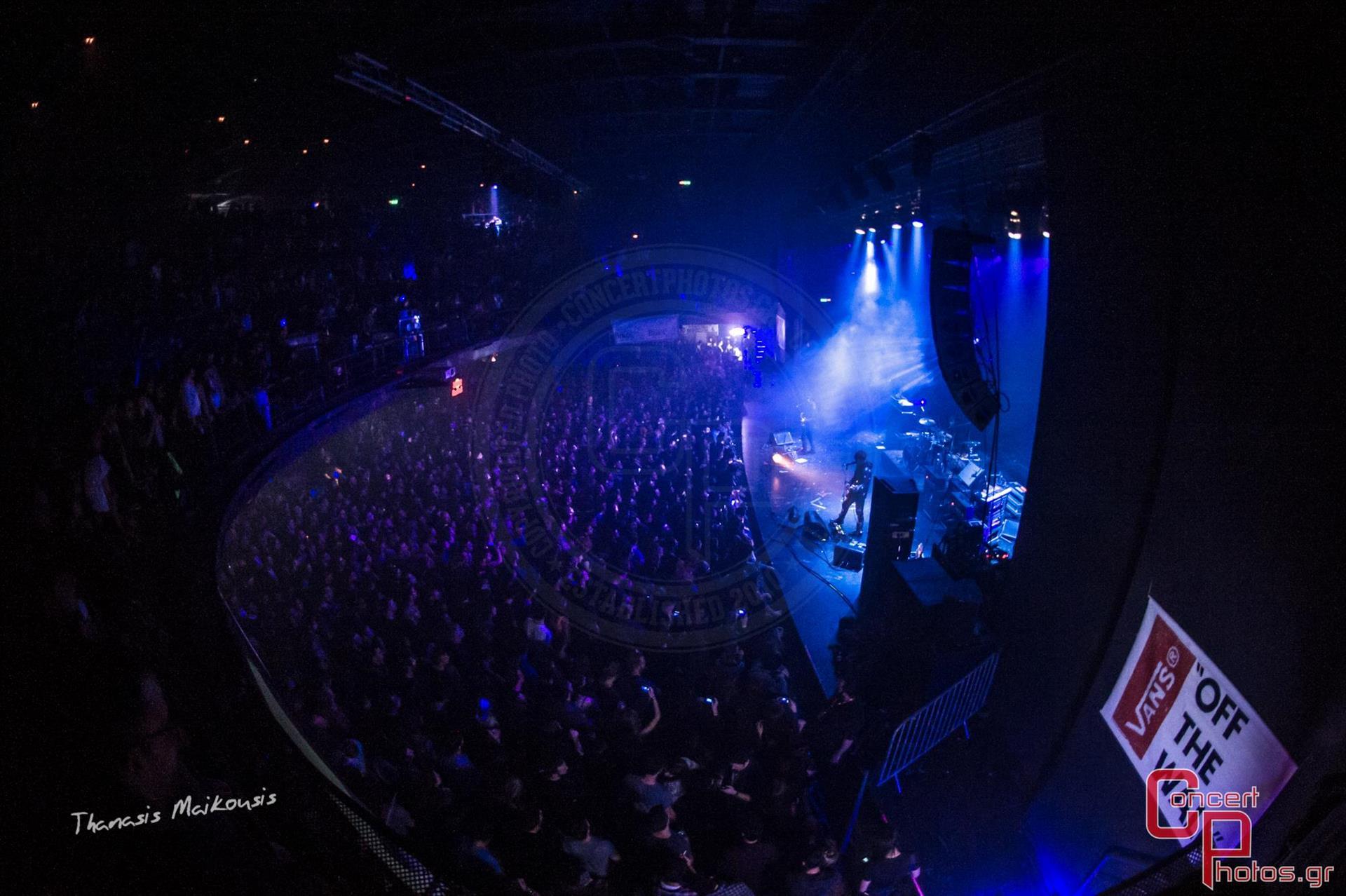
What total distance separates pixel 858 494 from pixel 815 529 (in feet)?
2.96

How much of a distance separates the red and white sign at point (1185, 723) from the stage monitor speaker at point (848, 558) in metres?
4.69

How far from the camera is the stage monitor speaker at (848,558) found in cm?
850

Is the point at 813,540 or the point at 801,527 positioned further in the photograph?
the point at 801,527

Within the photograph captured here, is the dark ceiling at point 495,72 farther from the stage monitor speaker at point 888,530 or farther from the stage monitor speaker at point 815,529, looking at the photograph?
the stage monitor speaker at point 815,529

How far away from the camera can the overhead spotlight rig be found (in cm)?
633

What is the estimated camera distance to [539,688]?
4.75 metres

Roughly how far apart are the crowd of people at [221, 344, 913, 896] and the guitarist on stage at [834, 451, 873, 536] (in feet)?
5.44

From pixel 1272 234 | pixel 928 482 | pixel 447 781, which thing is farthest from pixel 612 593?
pixel 928 482

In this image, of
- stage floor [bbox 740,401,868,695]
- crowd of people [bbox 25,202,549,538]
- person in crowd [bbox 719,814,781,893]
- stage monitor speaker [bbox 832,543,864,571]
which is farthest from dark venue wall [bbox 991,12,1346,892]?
crowd of people [bbox 25,202,549,538]

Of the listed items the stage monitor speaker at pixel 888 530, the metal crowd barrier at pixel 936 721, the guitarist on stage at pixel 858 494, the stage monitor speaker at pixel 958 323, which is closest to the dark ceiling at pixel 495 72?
the stage monitor speaker at pixel 958 323

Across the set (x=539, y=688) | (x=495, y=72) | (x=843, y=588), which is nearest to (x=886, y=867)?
(x=539, y=688)

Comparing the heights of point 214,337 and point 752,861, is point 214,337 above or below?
above

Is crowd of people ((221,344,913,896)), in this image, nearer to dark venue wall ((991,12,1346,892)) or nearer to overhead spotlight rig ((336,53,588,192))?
dark venue wall ((991,12,1346,892))

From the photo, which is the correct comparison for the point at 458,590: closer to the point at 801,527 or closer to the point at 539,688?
the point at 539,688
